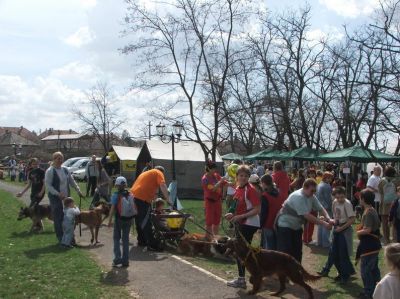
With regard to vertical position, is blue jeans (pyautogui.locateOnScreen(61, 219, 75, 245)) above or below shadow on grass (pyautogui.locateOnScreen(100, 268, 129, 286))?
above

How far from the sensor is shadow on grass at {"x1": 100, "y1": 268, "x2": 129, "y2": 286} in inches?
301

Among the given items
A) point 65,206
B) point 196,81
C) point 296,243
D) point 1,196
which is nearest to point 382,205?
point 296,243

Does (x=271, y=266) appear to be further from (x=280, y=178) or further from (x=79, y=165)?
A: (x=79, y=165)

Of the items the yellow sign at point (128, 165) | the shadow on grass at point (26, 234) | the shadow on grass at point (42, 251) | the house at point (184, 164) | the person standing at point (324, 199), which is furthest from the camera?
the yellow sign at point (128, 165)

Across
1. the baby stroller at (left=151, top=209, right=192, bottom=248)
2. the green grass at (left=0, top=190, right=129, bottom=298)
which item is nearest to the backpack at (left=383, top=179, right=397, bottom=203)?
the baby stroller at (left=151, top=209, right=192, bottom=248)

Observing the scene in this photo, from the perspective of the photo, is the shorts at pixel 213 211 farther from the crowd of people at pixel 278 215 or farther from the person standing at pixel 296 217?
the person standing at pixel 296 217

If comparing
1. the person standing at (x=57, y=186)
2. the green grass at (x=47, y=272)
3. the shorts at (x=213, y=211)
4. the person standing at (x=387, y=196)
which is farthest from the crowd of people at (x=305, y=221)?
the person standing at (x=387, y=196)

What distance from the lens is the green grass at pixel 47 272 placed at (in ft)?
23.1

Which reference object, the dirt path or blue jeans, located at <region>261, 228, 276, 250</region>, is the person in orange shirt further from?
blue jeans, located at <region>261, 228, 276, 250</region>

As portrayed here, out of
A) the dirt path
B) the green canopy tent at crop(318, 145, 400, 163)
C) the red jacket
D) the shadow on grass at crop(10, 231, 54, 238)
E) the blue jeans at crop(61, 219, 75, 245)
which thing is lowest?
the dirt path

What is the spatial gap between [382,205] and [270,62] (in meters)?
21.0

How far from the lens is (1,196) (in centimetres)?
2450

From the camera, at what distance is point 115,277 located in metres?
7.95

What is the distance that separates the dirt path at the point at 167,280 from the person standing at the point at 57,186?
1314mm
